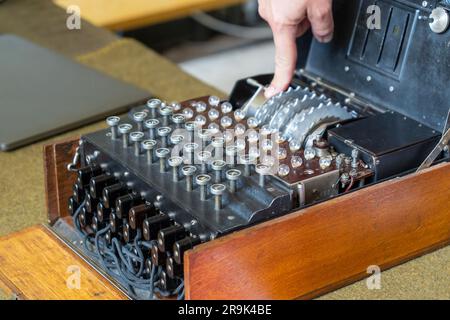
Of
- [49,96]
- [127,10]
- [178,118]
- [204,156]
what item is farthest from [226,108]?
[127,10]

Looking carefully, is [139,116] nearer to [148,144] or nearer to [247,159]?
[148,144]

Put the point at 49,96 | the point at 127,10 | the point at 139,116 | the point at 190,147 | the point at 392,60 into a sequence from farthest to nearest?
the point at 127,10
the point at 49,96
the point at 392,60
the point at 139,116
the point at 190,147

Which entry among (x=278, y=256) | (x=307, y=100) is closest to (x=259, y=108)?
(x=307, y=100)

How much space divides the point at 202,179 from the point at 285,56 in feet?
1.35

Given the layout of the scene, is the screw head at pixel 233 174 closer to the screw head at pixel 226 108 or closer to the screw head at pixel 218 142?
the screw head at pixel 218 142

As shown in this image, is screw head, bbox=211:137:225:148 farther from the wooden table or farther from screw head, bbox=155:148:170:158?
the wooden table

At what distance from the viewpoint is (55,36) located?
217 centimetres

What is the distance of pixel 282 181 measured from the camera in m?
1.16

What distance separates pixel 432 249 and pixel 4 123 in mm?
863

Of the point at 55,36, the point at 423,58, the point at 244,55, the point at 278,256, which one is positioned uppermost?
the point at 423,58

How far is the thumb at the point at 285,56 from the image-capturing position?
4.87 ft

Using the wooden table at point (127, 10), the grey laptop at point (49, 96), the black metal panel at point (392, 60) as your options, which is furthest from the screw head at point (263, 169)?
the wooden table at point (127, 10)

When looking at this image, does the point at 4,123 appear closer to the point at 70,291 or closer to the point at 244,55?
the point at 70,291

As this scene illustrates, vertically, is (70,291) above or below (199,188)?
below
